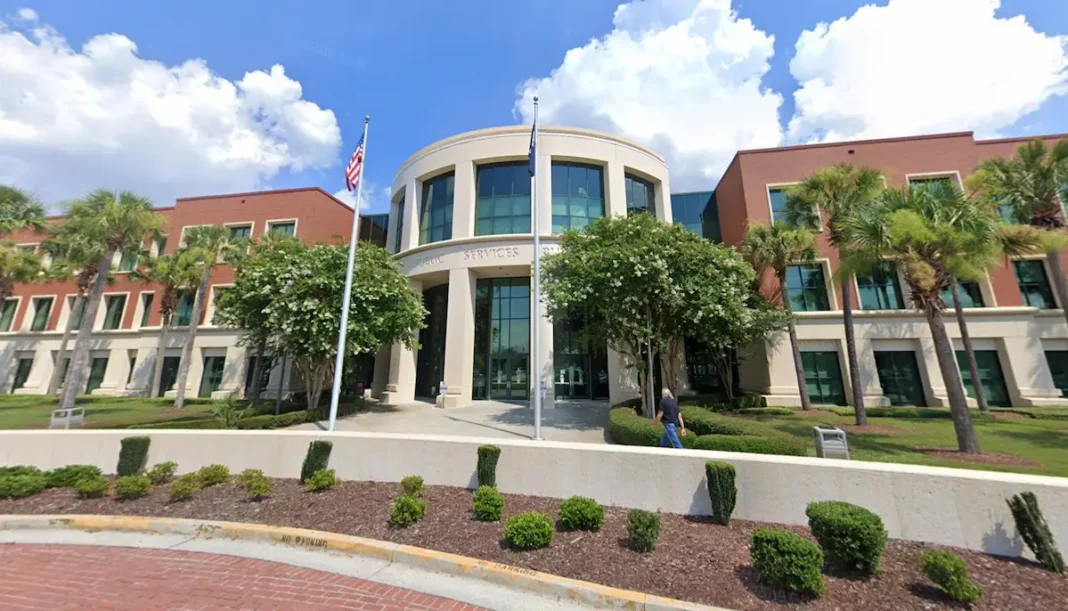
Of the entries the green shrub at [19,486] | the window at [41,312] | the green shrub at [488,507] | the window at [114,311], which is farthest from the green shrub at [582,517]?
the window at [41,312]

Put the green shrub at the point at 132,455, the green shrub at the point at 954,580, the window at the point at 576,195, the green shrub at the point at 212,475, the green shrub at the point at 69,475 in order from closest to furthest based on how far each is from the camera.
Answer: the green shrub at the point at 954,580, the green shrub at the point at 212,475, the green shrub at the point at 69,475, the green shrub at the point at 132,455, the window at the point at 576,195

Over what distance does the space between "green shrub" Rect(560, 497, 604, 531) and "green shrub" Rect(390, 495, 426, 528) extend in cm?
249

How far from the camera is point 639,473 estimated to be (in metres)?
7.37

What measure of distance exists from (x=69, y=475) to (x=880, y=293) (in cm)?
3468

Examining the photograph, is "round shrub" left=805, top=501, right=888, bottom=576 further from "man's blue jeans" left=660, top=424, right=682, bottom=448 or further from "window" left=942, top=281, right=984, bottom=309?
"window" left=942, top=281, right=984, bottom=309

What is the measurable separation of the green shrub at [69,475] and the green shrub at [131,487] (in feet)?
5.53

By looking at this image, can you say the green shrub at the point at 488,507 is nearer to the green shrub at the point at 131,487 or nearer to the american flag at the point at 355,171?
the green shrub at the point at 131,487

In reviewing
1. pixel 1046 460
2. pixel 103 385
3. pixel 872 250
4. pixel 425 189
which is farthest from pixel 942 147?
pixel 103 385

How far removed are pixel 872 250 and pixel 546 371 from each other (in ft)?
49.3

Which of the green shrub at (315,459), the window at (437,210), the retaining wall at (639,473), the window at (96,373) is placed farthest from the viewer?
the window at (96,373)

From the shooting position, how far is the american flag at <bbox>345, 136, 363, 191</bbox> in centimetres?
1360

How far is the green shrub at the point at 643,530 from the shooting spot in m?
5.61

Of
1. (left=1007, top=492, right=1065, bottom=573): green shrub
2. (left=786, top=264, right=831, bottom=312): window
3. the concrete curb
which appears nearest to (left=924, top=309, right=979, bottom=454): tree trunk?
(left=1007, top=492, right=1065, bottom=573): green shrub

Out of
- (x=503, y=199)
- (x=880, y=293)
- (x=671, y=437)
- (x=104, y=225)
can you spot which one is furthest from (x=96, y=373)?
(x=880, y=293)
